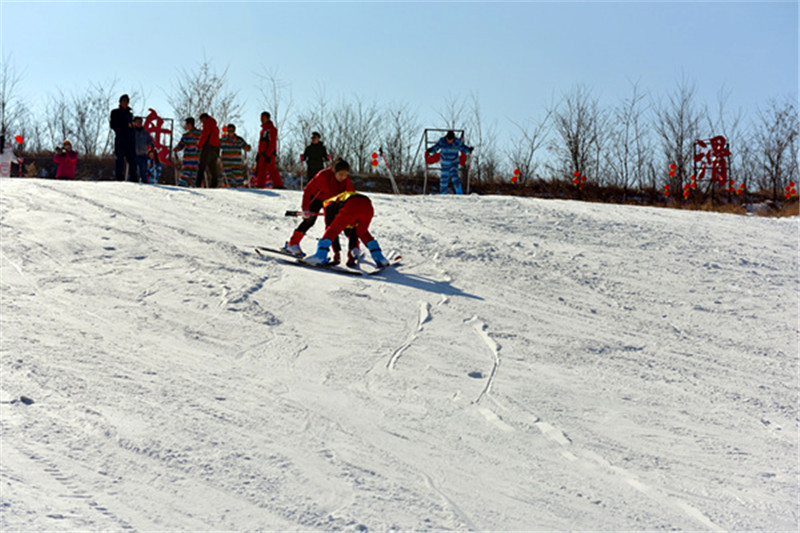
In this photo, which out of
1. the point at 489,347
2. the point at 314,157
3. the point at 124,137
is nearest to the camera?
the point at 489,347

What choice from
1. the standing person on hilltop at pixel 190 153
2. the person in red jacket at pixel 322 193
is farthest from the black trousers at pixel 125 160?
the person in red jacket at pixel 322 193

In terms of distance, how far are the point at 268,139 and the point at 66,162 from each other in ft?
20.7

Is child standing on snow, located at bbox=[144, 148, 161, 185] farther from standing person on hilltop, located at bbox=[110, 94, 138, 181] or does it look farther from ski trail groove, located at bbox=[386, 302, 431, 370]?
ski trail groove, located at bbox=[386, 302, 431, 370]

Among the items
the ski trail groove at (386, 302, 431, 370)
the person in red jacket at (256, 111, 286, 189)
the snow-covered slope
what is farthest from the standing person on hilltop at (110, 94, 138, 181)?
the ski trail groove at (386, 302, 431, 370)

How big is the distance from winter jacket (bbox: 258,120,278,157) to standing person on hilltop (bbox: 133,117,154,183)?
222 cm

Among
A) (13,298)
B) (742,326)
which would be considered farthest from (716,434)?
(13,298)

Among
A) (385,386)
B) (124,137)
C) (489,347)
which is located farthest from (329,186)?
(124,137)

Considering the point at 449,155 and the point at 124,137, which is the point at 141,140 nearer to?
the point at 124,137

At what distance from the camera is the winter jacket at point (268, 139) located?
14.7m

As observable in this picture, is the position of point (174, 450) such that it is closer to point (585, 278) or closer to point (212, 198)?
point (585, 278)

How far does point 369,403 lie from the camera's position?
475cm

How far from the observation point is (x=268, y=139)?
14.8 metres

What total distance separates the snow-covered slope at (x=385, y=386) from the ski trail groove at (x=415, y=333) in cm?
3

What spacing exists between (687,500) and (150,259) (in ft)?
19.6
